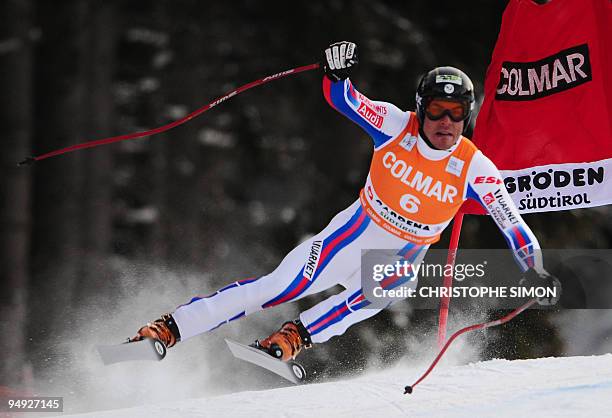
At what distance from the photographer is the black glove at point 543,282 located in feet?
14.3

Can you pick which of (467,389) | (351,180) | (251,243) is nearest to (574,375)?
(467,389)

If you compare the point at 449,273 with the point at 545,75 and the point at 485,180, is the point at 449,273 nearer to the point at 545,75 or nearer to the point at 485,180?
the point at 485,180

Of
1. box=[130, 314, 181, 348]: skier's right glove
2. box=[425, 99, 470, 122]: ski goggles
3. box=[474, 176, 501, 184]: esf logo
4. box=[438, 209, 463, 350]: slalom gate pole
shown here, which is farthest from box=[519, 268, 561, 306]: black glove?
box=[130, 314, 181, 348]: skier's right glove

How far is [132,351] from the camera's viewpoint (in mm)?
4547

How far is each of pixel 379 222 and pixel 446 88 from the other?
0.75 m

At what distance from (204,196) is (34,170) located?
189cm

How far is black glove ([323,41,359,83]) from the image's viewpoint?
4.37 metres

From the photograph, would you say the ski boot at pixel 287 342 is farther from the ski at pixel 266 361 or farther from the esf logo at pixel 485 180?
the esf logo at pixel 485 180

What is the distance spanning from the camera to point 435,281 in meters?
5.02

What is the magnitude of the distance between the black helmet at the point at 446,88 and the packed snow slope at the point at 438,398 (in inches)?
64.9

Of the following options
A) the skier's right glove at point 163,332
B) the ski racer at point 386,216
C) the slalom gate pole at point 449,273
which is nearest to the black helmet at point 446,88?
the ski racer at point 386,216

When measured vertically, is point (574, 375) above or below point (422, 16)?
below

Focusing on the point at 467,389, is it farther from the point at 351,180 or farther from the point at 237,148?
the point at 237,148

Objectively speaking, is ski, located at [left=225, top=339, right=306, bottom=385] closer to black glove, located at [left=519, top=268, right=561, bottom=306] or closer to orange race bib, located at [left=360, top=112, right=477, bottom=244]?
orange race bib, located at [left=360, top=112, right=477, bottom=244]
